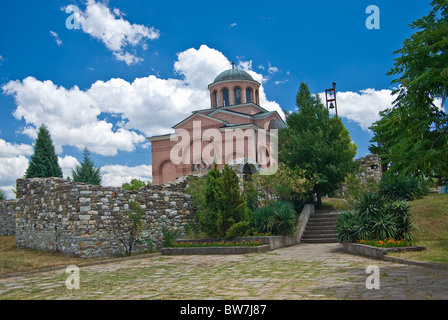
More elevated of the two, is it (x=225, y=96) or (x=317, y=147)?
(x=225, y=96)

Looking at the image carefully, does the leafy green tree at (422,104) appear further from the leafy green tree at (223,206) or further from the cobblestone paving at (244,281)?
→ the leafy green tree at (223,206)

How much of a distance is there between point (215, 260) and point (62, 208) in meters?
5.41

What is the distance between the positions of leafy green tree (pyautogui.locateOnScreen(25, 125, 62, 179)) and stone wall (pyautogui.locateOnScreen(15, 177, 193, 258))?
10.2m

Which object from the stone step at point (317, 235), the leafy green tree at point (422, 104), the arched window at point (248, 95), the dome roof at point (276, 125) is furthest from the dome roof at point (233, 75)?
the leafy green tree at point (422, 104)

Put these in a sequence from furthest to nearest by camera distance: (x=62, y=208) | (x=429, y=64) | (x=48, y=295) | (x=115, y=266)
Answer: (x=62, y=208)
(x=115, y=266)
(x=429, y=64)
(x=48, y=295)

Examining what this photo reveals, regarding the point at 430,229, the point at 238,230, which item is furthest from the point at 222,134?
the point at 430,229

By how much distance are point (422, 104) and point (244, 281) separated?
172 inches

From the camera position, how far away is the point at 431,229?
38.5ft

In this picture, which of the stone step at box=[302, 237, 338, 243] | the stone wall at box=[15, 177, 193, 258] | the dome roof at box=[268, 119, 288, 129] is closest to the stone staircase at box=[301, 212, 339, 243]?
the stone step at box=[302, 237, 338, 243]

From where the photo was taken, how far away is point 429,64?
6.38m

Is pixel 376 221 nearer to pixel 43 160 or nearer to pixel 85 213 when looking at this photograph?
pixel 85 213

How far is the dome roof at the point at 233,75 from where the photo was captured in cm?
3272

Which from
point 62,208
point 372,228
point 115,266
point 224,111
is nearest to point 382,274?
point 372,228
